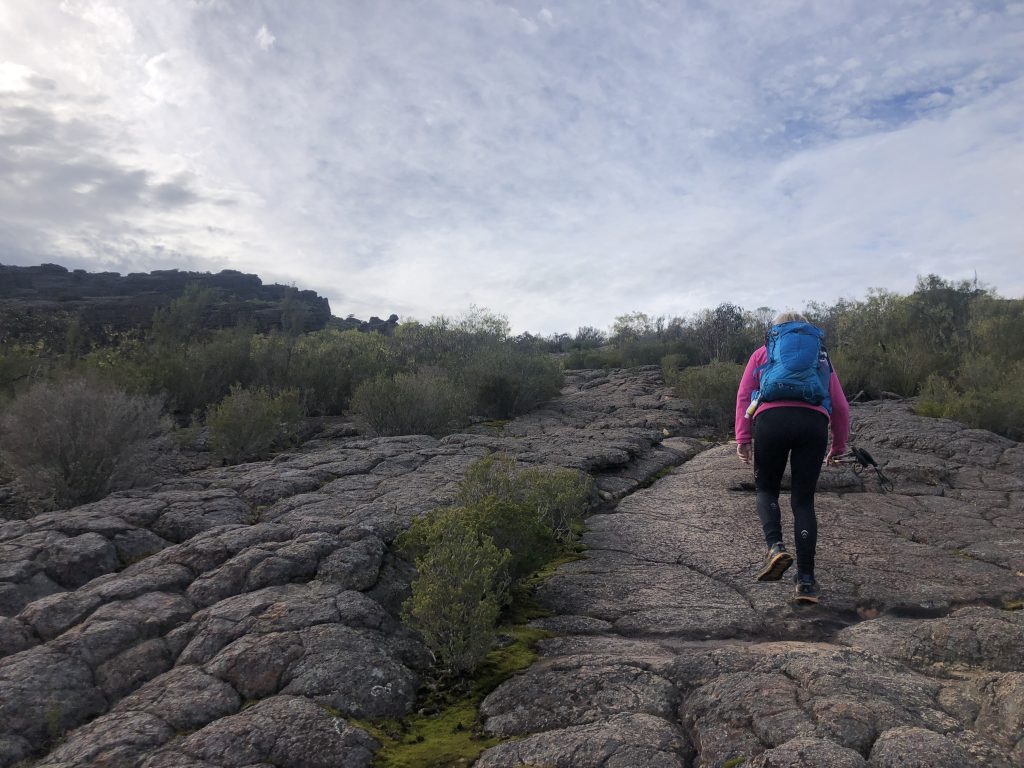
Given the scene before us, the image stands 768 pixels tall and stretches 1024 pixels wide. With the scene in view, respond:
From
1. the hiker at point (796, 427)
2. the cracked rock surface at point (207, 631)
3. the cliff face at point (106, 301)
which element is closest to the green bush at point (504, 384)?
the cracked rock surface at point (207, 631)

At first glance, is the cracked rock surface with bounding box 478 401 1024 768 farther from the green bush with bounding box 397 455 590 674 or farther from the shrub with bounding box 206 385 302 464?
the shrub with bounding box 206 385 302 464

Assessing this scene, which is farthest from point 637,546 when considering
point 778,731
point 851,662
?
point 778,731

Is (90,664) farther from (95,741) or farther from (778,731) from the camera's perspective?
(778,731)

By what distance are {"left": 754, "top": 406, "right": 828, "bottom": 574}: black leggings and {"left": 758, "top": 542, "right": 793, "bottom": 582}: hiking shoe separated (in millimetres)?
65

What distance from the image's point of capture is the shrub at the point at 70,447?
Result: 24.9 feet

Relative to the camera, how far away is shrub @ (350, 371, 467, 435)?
12.6m

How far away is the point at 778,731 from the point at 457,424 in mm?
11379

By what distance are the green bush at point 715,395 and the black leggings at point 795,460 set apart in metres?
10.2

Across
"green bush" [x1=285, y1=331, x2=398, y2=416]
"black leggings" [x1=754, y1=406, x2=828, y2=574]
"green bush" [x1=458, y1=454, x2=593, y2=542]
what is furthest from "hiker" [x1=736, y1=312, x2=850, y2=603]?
"green bush" [x1=285, y1=331, x2=398, y2=416]

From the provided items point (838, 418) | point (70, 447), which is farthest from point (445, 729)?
point (70, 447)

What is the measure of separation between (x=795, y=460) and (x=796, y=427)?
0.29m

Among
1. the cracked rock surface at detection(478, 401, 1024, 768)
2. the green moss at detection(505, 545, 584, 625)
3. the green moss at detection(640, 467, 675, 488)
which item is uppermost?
the green moss at detection(640, 467, 675, 488)

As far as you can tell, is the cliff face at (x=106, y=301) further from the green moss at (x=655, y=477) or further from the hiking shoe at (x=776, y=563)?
the hiking shoe at (x=776, y=563)

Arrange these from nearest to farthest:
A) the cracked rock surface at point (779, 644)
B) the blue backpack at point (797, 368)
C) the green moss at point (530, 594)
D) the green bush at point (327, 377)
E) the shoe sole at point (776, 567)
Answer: the cracked rock surface at point (779, 644) → the blue backpack at point (797, 368) → the shoe sole at point (776, 567) → the green moss at point (530, 594) → the green bush at point (327, 377)
